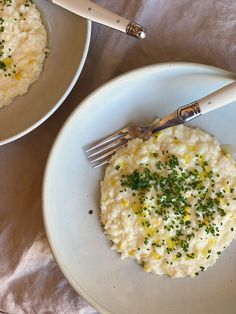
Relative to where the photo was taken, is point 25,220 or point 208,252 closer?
point 208,252

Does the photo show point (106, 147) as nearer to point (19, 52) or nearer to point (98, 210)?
point (98, 210)

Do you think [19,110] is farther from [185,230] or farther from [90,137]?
[185,230]

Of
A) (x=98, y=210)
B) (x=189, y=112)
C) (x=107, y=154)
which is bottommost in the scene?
(x=98, y=210)

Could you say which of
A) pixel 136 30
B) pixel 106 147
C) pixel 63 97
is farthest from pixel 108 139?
pixel 136 30

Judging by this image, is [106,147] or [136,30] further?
[106,147]

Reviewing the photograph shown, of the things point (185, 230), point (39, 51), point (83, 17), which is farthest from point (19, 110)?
point (185, 230)

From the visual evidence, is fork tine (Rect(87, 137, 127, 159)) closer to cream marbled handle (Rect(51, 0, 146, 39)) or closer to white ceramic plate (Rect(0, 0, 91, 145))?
white ceramic plate (Rect(0, 0, 91, 145))

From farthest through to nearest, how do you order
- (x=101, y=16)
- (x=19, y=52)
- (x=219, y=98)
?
1. (x=19, y=52)
2. (x=101, y=16)
3. (x=219, y=98)
